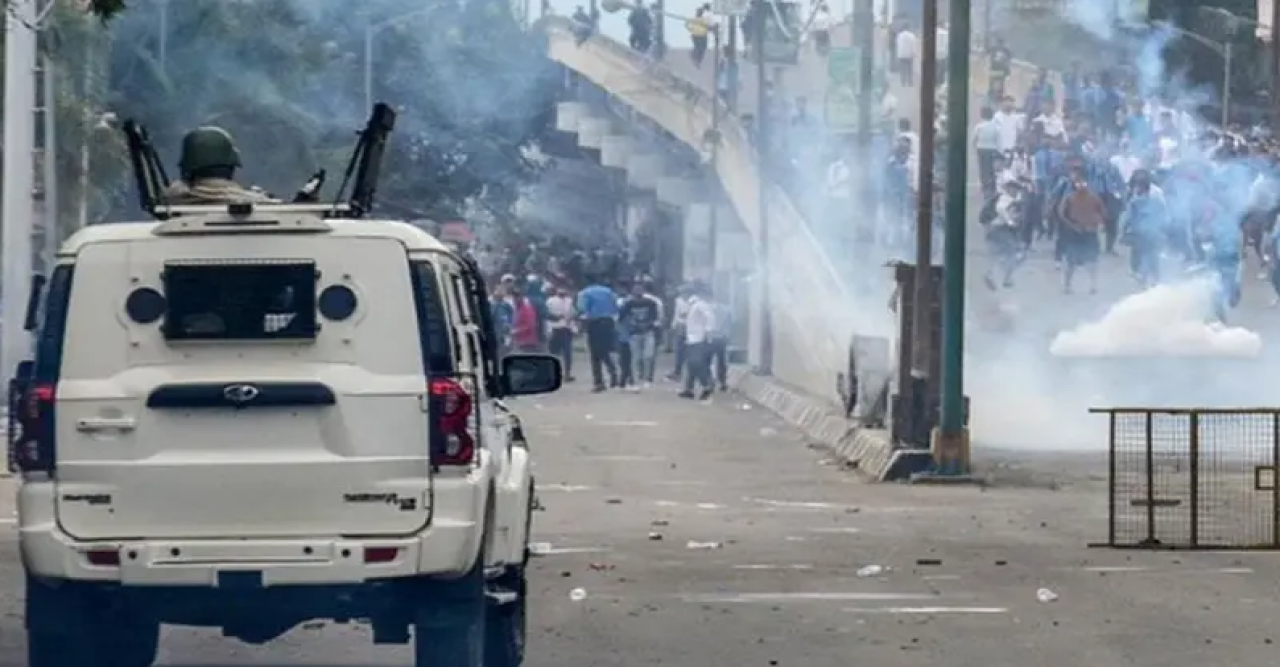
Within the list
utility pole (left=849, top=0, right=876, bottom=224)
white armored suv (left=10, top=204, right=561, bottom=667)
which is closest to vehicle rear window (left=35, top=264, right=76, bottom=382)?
white armored suv (left=10, top=204, right=561, bottom=667)

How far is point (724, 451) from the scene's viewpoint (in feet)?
99.0

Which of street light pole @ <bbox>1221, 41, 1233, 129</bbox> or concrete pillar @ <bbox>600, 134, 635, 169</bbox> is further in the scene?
concrete pillar @ <bbox>600, 134, 635, 169</bbox>

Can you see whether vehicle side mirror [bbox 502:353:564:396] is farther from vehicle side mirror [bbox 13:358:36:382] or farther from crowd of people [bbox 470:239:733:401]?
crowd of people [bbox 470:239:733:401]

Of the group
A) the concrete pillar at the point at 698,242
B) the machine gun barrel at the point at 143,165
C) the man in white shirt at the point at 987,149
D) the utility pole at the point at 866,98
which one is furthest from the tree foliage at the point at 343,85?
the machine gun barrel at the point at 143,165

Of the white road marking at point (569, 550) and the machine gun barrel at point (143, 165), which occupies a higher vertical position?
the machine gun barrel at point (143, 165)

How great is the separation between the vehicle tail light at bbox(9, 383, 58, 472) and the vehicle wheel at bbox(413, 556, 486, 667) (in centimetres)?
132

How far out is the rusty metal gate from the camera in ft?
62.0

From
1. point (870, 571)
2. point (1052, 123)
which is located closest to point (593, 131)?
point (1052, 123)

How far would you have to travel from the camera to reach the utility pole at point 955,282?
987 inches

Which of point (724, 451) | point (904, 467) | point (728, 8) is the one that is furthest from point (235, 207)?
point (728, 8)

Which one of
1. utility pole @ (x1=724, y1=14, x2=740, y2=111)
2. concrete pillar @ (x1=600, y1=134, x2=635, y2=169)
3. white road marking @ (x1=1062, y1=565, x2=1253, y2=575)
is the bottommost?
white road marking @ (x1=1062, y1=565, x2=1253, y2=575)

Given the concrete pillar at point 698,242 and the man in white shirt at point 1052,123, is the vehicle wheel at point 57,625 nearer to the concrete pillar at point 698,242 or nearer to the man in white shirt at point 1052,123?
the man in white shirt at point 1052,123

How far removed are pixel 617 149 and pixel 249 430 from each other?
56830 mm

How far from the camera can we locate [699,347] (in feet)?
139
